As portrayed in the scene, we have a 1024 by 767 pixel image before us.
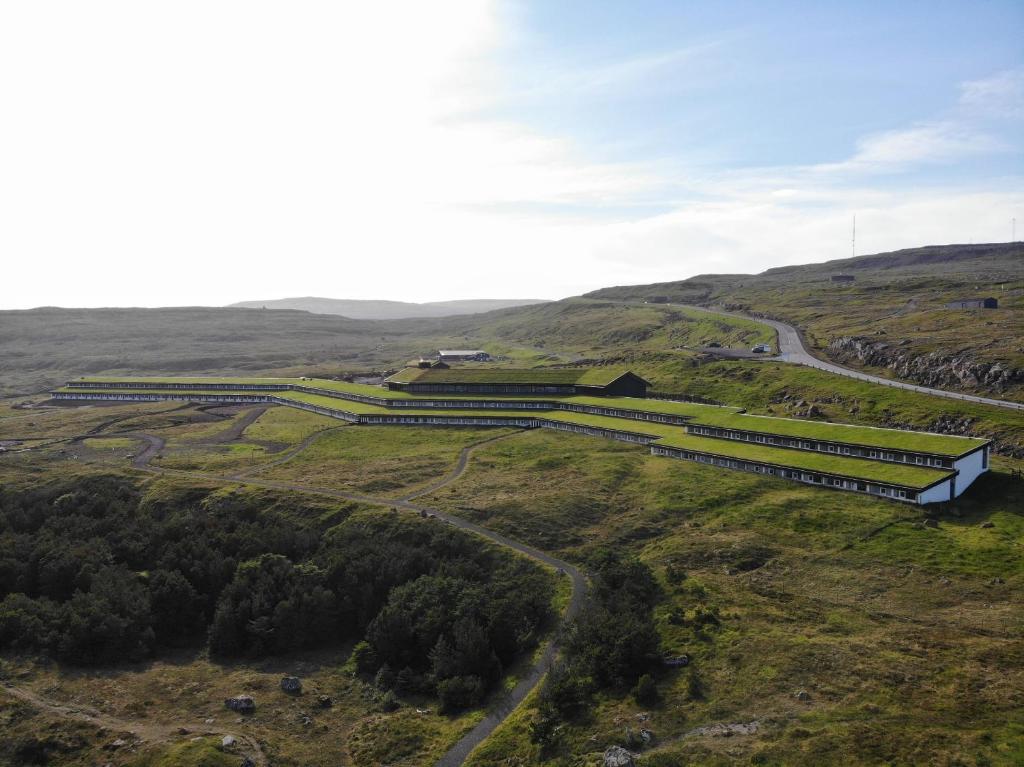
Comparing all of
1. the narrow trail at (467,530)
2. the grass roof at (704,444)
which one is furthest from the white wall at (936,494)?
the narrow trail at (467,530)

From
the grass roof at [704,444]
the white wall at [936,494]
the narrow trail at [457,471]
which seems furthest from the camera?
the narrow trail at [457,471]

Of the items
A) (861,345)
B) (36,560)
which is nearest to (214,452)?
(36,560)

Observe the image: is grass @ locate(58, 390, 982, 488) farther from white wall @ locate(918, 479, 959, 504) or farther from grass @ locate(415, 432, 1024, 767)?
grass @ locate(415, 432, 1024, 767)

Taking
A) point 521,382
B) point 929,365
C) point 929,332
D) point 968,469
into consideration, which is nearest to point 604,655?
point 968,469

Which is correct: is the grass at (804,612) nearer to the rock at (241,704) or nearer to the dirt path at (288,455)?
the rock at (241,704)

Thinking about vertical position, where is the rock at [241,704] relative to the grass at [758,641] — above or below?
below

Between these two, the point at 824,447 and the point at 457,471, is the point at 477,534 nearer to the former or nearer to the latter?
the point at 457,471

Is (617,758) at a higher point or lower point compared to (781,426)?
lower
